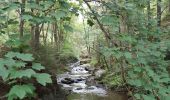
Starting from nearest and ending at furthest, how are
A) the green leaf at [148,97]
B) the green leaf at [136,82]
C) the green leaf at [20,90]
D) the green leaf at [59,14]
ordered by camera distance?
the green leaf at [20,90] < the green leaf at [59,14] < the green leaf at [148,97] < the green leaf at [136,82]

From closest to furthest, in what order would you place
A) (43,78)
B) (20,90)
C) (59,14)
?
(20,90), (43,78), (59,14)

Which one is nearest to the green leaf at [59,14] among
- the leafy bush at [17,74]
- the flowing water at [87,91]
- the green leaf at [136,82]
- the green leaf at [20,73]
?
the leafy bush at [17,74]

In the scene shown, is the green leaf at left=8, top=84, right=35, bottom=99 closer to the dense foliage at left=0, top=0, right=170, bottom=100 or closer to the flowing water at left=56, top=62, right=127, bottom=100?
the dense foliage at left=0, top=0, right=170, bottom=100

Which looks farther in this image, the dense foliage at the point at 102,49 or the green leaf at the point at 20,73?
the dense foliage at the point at 102,49

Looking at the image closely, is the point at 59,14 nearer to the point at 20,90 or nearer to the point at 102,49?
the point at 20,90

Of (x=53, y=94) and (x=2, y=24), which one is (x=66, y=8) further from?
(x=53, y=94)

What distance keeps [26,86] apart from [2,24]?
2.81 feet

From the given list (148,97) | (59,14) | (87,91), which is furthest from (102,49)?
(87,91)

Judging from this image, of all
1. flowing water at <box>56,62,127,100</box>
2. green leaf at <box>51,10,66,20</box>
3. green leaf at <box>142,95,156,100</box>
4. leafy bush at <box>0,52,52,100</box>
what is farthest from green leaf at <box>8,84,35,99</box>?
flowing water at <box>56,62,127,100</box>

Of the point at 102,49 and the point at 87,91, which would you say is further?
the point at 87,91

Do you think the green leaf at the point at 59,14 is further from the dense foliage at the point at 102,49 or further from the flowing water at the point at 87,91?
the flowing water at the point at 87,91

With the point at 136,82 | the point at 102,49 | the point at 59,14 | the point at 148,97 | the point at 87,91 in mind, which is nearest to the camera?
the point at 59,14

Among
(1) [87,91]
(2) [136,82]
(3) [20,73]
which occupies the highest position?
(3) [20,73]

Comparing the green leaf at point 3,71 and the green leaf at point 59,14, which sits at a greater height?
the green leaf at point 59,14
